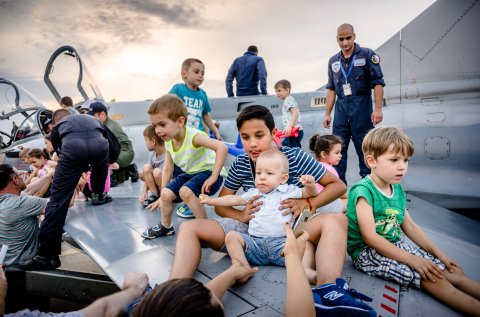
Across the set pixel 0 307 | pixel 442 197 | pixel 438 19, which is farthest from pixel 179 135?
pixel 438 19

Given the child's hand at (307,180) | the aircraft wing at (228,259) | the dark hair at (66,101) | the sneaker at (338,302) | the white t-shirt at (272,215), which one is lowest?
the aircraft wing at (228,259)

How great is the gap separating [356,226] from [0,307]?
158 cm

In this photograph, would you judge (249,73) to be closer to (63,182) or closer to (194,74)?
(194,74)

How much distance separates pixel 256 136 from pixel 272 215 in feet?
1.45

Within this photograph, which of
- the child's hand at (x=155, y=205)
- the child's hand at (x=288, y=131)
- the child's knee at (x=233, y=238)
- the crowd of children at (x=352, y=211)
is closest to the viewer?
the crowd of children at (x=352, y=211)

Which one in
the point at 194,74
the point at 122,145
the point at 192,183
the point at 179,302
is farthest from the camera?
the point at 122,145

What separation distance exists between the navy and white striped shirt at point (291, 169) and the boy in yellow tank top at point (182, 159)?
0.83ft

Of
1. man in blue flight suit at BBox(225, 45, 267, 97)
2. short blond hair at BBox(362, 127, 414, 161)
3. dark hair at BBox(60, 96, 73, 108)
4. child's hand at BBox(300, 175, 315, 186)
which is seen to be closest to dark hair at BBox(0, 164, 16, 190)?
child's hand at BBox(300, 175, 315, 186)

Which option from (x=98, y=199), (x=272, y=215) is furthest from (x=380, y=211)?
(x=98, y=199)

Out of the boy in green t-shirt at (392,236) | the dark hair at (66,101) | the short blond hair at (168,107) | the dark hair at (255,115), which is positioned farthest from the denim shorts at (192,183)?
the dark hair at (66,101)

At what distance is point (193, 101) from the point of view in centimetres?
349

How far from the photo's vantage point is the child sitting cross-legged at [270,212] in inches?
64.2

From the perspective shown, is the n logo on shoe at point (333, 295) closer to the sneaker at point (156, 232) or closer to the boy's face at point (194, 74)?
the sneaker at point (156, 232)

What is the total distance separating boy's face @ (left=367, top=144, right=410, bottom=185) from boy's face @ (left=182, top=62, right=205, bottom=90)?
2.23 m
